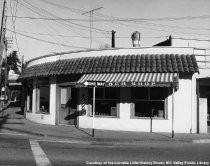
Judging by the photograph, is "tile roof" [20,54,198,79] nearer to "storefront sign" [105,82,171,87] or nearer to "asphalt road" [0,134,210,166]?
"storefront sign" [105,82,171,87]

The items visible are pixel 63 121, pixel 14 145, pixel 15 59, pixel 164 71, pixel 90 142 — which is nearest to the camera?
pixel 14 145

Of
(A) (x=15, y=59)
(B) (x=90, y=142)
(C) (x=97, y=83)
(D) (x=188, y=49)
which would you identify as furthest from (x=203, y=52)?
(A) (x=15, y=59)

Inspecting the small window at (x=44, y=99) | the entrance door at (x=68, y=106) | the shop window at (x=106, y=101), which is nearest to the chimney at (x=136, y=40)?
the shop window at (x=106, y=101)

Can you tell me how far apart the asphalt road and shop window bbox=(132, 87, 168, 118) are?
4971 mm

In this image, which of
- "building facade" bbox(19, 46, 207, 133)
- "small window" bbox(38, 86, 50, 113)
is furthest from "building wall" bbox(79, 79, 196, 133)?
"small window" bbox(38, 86, 50, 113)

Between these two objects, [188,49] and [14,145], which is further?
[188,49]

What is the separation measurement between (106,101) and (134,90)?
A: 68.2 inches

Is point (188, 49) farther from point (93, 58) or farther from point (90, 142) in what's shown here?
point (90, 142)

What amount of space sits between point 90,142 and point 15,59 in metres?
116

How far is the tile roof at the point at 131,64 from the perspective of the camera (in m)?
16.8

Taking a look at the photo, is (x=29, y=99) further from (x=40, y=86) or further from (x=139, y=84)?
Answer: (x=139, y=84)

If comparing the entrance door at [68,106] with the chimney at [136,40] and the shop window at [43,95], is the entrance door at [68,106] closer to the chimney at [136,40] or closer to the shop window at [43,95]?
the shop window at [43,95]

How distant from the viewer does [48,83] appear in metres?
21.0

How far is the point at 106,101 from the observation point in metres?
18.3
